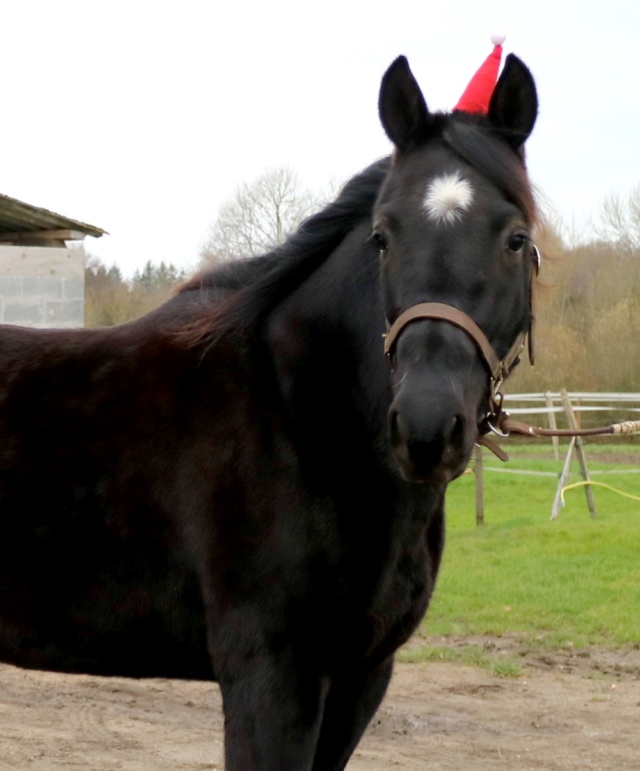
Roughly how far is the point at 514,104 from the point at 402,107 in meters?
0.32

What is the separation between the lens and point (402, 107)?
9.41 ft

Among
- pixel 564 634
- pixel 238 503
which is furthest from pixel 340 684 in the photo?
pixel 564 634

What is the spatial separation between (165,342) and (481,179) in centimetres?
119

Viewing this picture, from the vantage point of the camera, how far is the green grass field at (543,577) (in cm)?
809

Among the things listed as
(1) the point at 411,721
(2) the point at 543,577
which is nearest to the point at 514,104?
(1) the point at 411,721

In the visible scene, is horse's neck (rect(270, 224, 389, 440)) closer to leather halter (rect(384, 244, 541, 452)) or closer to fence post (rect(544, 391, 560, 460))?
leather halter (rect(384, 244, 541, 452))

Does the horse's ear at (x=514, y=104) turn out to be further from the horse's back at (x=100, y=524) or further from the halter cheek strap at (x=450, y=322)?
the horse's back at (x=100, y=524)

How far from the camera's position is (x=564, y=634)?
789 centimetres

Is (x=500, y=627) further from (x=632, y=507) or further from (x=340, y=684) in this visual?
(x=632, y=507)

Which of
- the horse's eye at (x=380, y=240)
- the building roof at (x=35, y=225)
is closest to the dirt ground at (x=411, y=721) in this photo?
the horse's eye at (x=380, y=240)

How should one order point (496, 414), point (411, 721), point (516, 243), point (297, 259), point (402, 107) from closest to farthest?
point (516, 243) < point (496, 414) < point (402, 107) < point (297, 259) < point (411, 721)

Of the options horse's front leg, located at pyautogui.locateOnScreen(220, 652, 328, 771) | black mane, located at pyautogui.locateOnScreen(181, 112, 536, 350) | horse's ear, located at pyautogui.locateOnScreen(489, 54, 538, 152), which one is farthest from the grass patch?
horse's ear, located at pyautogui.locateOnScreen(489, 54, 538, 152)

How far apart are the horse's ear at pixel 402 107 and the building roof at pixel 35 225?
356 inches

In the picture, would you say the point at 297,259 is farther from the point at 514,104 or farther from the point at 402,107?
the point at 514,104
